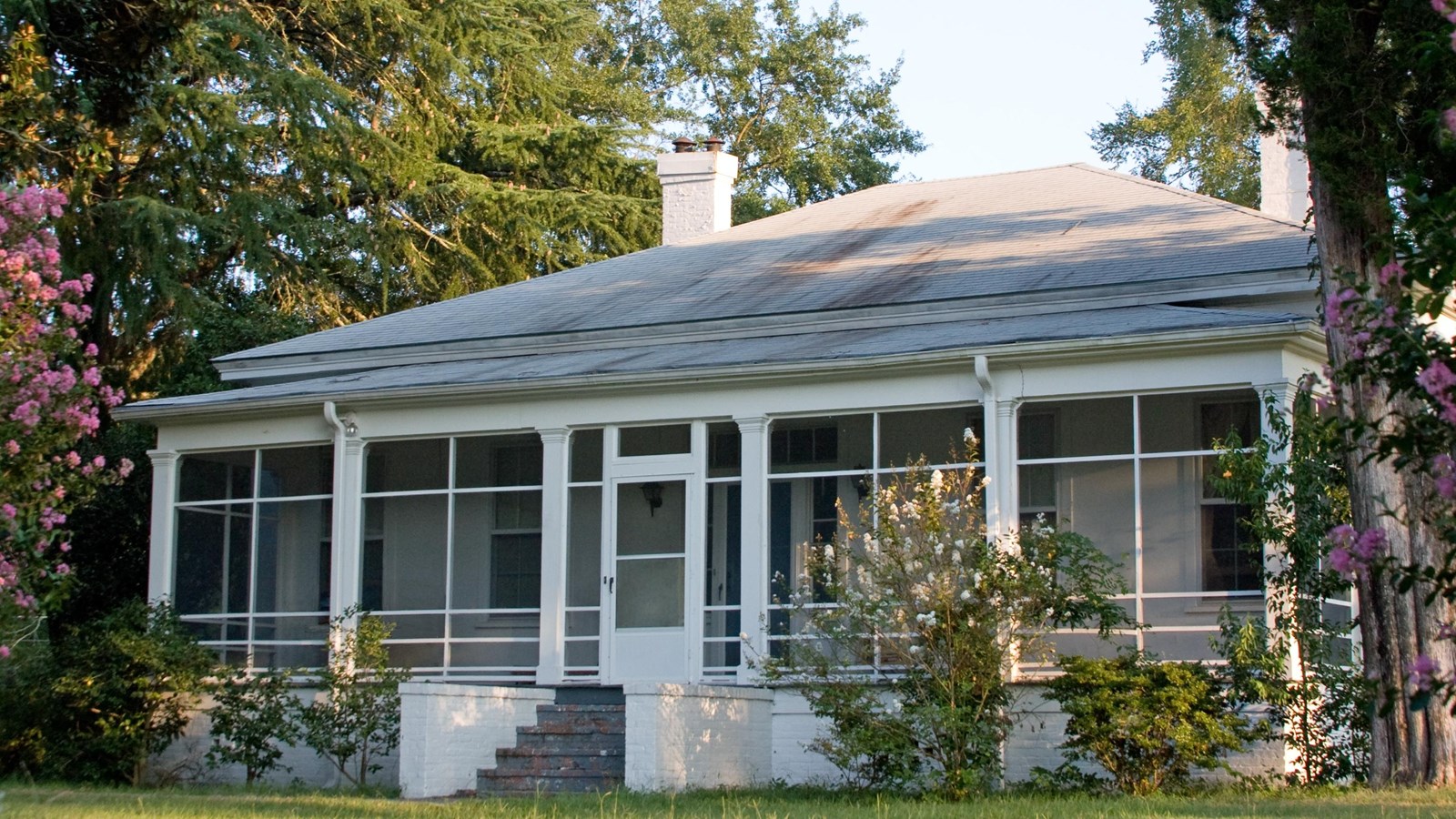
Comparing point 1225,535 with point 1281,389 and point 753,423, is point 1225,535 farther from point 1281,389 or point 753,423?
point 753,423

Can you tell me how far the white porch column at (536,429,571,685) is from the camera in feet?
49.1

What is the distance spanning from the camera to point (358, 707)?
47.8ft

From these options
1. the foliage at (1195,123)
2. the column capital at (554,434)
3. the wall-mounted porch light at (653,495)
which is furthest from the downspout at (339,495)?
the foliage at (1195,123)

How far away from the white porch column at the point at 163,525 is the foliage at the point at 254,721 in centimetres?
161

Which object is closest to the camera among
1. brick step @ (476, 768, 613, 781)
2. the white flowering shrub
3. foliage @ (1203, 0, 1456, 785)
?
foliage @ (1203, 0, 1456, 785)

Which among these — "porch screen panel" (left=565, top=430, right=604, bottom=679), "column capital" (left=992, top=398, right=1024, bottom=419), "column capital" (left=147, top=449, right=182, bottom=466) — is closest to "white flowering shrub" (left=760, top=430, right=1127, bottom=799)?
"column capital" (left=992, top=398, right=1024, bottom=419)

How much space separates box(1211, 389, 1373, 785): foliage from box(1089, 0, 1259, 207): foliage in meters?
21.2

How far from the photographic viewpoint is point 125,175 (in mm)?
25219

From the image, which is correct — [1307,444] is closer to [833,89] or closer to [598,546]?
[598,546]

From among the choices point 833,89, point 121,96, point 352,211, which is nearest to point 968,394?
point 121,96

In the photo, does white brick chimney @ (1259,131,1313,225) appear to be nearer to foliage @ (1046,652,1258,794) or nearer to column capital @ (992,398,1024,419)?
column capital @ (992,398,1024,419)

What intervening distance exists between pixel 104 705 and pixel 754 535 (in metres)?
5.92

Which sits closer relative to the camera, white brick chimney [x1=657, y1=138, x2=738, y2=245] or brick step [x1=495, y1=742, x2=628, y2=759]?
brick step [x1=495, y1=742, x2=628, y2=759]

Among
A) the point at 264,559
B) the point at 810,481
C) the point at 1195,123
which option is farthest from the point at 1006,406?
the point at 1195,123
